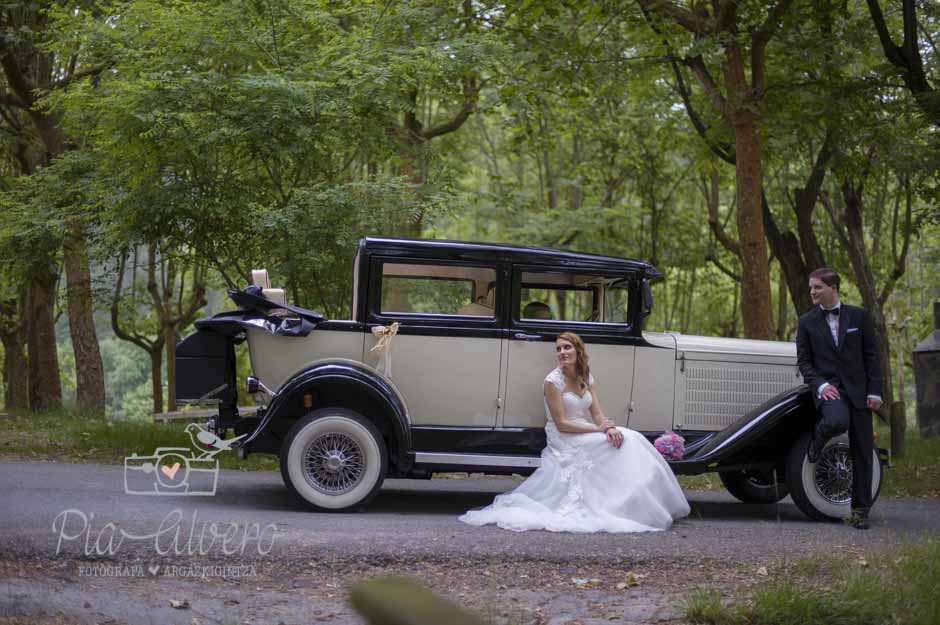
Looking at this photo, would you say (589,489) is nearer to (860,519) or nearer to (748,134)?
(860,519)

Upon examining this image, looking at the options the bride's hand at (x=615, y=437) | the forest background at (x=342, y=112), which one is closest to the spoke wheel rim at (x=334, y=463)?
the bride's hand at (x=615, y=437)

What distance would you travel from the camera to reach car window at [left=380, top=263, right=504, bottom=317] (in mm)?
8359

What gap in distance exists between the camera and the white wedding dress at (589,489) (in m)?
7.47

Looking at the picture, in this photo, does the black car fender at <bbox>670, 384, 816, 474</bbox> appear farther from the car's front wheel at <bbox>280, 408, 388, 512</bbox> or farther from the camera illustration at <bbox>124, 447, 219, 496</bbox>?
the camera illustration at <bbox>124, 447, 219, 496</bbox>

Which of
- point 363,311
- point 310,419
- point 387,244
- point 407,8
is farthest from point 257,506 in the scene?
point 407,8

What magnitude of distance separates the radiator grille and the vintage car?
0.04ft

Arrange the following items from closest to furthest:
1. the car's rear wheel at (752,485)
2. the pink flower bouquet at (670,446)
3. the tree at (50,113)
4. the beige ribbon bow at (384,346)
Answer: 1. the beige ribbon bow at (384,346)
2. the pink flower bouquet at (670,446)
3. the car's rear wheel at (752,485)
4. the tree at (50,113)

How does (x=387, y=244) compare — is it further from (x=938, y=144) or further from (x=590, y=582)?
(x=938, y=144)

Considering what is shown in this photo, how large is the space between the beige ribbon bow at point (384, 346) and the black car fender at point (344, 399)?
0.28 feet

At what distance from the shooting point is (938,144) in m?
12.0

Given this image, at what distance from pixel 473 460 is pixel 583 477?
2.98 ft

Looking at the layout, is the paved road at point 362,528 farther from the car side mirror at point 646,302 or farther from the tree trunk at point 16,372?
the tree trunk at point 16,372

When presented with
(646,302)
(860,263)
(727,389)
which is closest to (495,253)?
(646,302)

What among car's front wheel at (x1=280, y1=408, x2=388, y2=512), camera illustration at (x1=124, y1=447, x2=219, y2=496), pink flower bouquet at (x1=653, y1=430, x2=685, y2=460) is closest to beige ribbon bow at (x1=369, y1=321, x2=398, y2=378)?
car's front wheel at (x1=280, y1=408, x2=388, y2=512)
